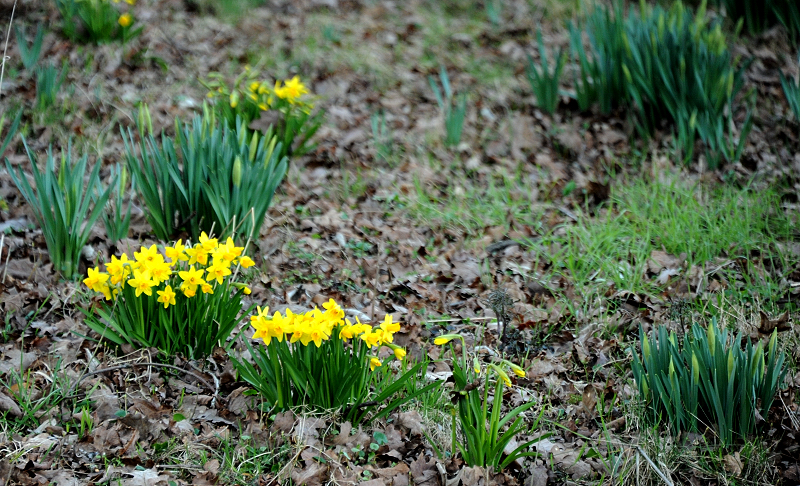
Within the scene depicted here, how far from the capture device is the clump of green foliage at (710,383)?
206 centimetres

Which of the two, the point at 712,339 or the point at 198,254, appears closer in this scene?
the point at 712,339

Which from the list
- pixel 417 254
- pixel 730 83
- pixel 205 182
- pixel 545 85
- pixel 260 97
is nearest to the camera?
pixel 205 182

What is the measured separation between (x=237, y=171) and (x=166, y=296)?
0.78 metres

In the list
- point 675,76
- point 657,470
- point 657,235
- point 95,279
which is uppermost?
point 675,76

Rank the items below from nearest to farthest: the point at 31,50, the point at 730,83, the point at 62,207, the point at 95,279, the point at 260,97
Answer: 1. the point at 95,279
2. the point at 62,207
3. the point at 260,97
4. the point at 730,83
5. the point at 31,50

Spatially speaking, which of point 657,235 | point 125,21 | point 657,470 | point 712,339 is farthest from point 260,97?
point 657,470

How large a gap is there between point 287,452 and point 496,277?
1417 mm

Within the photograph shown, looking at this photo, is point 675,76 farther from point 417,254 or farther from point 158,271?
point 158,271

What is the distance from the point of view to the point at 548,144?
4.38 meters

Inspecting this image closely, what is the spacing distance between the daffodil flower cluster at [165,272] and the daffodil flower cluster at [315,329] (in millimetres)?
313

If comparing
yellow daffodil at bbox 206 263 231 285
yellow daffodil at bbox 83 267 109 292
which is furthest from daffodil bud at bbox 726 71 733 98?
yellow daffodil at bbox 83 267 109 292

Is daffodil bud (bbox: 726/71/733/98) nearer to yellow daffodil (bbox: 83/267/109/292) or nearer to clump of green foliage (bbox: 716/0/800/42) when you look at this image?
clump of green foliage (bbox: 716/0/800/42)

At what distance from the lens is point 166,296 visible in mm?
2221

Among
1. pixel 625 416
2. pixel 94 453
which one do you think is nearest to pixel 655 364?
pixel 625 416
